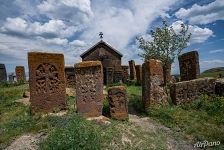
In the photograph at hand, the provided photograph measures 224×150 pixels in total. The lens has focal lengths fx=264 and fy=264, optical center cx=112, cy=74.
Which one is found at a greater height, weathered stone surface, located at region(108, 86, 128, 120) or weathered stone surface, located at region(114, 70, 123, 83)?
weathered stone surface, located at region(114, 70, 123, 83)

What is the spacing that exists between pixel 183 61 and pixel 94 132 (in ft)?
31.4

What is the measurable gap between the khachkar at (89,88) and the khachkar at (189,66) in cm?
679

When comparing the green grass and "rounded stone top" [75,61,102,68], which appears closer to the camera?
the green grass

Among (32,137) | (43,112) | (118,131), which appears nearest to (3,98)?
(43,112)

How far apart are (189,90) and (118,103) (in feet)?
13.0

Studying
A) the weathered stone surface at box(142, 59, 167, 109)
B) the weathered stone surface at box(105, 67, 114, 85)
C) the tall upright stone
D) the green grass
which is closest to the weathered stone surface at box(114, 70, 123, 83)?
the weathered stone surface at box(105, 67, 114, 85)

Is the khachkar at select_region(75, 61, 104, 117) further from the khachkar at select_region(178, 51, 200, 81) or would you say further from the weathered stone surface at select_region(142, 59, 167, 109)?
the khachkar at select_region(178, 51, 200, 81)

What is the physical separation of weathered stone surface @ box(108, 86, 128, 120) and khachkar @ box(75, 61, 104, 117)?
530 mm

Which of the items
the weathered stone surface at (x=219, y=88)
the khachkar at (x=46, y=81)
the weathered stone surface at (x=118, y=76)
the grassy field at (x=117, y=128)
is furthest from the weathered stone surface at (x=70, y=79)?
the weathered stone surface at (x=219, y=88)

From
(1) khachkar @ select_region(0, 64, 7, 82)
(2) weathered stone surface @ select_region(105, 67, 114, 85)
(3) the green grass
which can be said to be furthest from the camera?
(2) weathered stone surface @ select_region(105, 67, 114, 85)

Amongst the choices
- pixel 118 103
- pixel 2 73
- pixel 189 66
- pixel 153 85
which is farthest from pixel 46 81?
pixel 2 73

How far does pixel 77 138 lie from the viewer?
22.3ft

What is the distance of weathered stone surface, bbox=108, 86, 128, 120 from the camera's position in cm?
975

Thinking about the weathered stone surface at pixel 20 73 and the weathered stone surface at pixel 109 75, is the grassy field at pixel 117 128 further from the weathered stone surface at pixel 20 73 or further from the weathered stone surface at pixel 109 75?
the weathered stone surface at pixel 109 75
